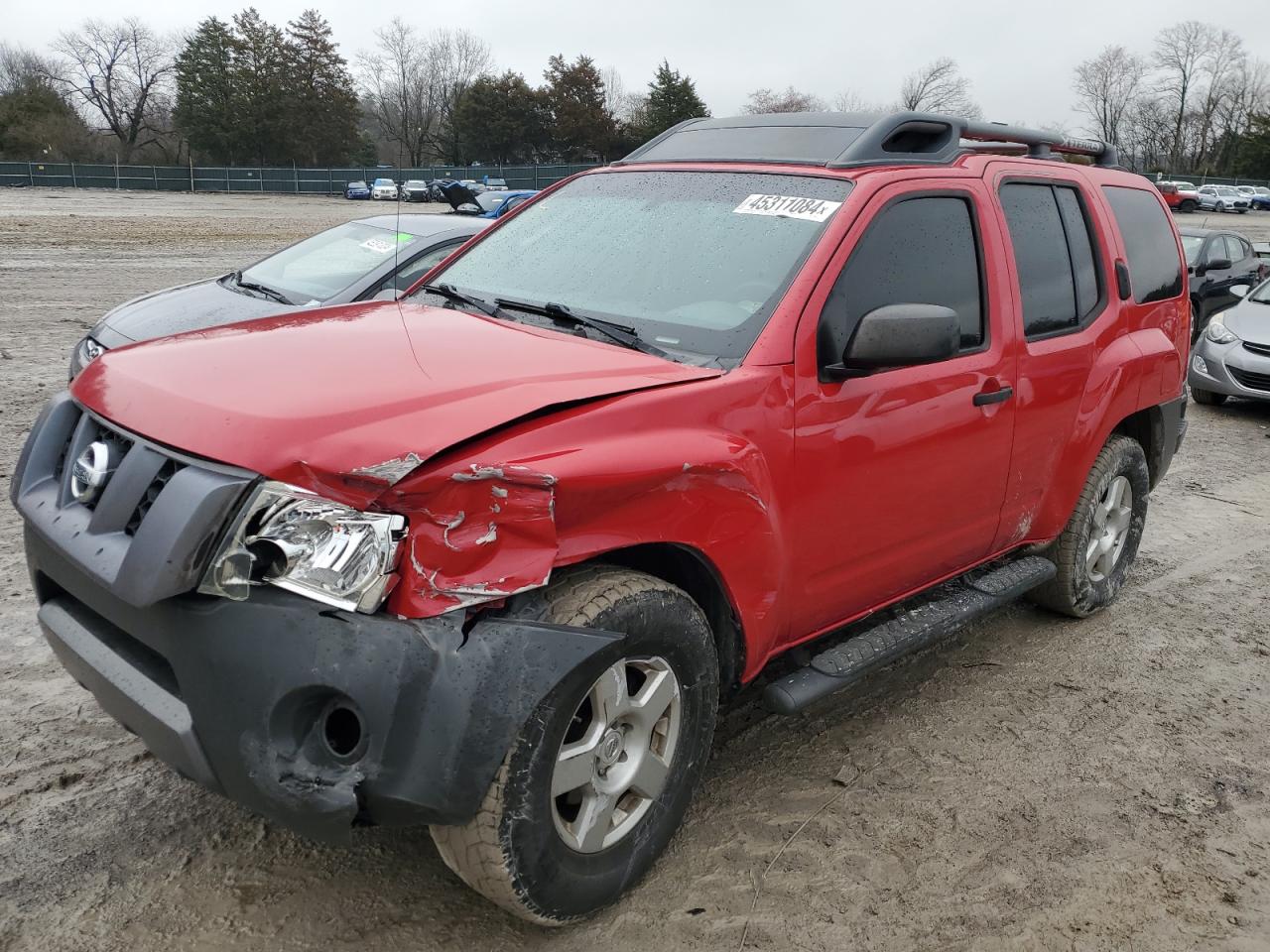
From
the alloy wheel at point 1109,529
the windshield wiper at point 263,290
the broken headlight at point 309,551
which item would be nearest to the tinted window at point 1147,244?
the alloy wheel at point 1109,529

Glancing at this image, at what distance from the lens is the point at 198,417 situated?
7.98 feet

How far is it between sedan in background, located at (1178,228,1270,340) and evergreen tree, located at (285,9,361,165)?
214ft

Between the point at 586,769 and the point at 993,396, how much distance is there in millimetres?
2034

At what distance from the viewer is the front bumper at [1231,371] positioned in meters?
10.1

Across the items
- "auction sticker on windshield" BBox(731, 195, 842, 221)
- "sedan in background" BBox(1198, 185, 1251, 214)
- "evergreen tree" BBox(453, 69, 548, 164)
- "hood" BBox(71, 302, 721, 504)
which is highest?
"evergreen tree" BBox(453, 69, 548, 164)

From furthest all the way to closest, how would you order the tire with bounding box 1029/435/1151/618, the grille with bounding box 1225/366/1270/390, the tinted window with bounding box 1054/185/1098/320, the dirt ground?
the grille with bounding box 1225/366/1270/390
the tire with bounding box 1029/435/1151/618
the tinted window with bounding box 1054/185/1098/320
the dirt ground

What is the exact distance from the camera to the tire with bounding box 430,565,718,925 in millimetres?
2408

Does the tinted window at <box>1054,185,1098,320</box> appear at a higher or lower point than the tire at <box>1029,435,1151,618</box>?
higher

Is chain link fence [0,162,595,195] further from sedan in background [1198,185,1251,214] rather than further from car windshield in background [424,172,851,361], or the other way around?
car windshield in background [424,172,851,361]

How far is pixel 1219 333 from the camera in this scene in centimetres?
1064

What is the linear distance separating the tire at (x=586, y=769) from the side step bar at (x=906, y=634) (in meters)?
0.40

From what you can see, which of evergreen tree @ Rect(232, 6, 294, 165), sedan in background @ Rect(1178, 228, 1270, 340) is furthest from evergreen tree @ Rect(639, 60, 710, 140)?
sedan in background @ Rect(1178, 228, 1270, 340)

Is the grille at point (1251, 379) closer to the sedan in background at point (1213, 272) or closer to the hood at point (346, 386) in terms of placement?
the sedan in background at point (1213, 272)

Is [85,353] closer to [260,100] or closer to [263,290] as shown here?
[263,290]
